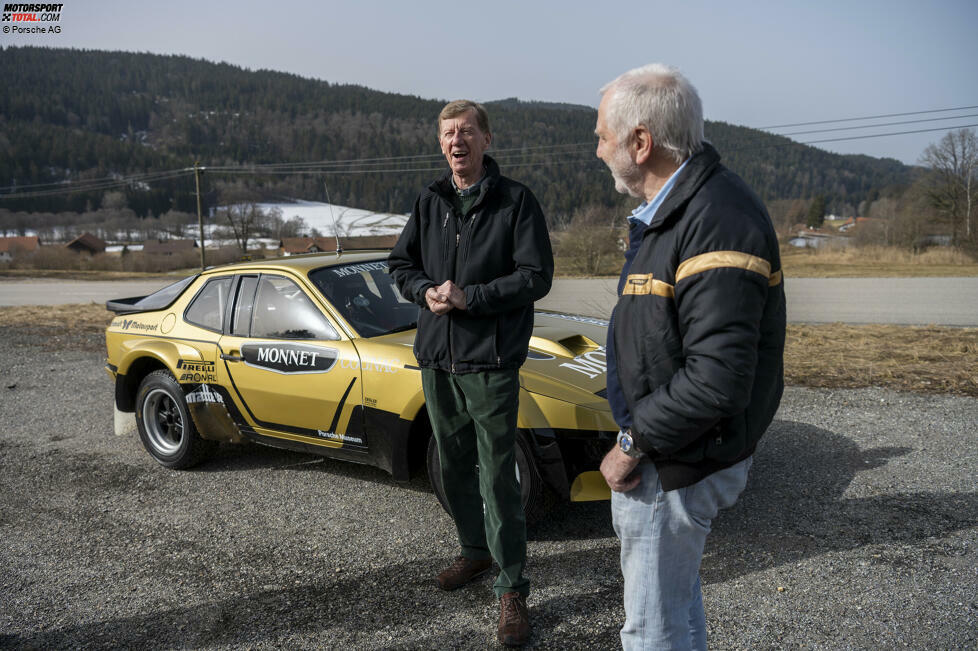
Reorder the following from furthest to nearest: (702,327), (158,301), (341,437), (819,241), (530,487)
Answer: (819,241) < (158,301) < (341,437) < (530,487) < (702,327)

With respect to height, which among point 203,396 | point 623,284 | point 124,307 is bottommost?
point 203,396

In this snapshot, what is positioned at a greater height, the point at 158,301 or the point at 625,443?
the point at 158,301

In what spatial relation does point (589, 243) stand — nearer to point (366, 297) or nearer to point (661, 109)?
point (366, 297)

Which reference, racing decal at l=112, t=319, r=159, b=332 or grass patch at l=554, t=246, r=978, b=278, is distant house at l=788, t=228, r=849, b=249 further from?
racing decal at l=112, t=319, r=159, b=332

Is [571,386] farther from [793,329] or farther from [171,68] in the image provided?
[171,68]

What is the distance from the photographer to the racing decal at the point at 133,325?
202 inches

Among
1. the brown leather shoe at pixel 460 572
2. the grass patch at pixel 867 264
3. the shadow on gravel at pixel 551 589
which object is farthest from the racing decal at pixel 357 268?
the grass patch at pixel 867 264

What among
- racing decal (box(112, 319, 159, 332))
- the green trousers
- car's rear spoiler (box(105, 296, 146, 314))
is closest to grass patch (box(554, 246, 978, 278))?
car's rear spoiler (box(105, 296, 146, 314))

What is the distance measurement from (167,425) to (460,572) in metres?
3.04

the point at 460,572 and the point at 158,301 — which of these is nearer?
the point at 460,572

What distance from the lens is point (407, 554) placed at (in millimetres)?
3598

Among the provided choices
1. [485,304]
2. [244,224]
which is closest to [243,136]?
[244,224]

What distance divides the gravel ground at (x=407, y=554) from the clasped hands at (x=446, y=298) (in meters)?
1.37

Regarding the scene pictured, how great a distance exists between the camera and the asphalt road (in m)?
12.9
